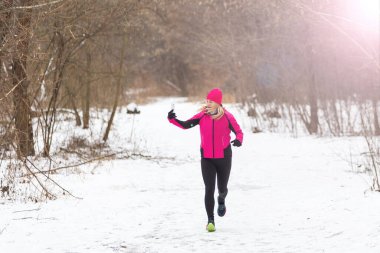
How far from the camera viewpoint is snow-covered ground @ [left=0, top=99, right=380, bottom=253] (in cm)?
600

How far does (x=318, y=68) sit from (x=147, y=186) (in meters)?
14.1

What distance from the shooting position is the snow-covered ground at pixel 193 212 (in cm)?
600

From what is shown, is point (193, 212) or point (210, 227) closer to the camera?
point (210, 227)

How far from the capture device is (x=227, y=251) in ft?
18.8

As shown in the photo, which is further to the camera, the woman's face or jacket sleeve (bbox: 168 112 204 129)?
jacket sleeve (bbox: 168 112 204 129)

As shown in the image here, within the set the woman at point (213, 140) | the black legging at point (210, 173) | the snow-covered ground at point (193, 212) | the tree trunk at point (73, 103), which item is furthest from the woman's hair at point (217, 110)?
the tree trunk at point (73, 103)

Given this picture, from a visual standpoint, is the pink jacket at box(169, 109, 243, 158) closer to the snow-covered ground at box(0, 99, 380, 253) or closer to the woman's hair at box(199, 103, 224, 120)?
the woman's hair at box(199, 103, 224, 120)

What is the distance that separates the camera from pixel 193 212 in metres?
7.89

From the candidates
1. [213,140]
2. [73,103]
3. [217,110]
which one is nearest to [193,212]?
[213,140]

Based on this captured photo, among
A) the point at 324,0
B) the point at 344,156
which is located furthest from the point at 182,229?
the point at 324,0

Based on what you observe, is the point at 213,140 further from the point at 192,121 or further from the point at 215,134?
the point at 192,121

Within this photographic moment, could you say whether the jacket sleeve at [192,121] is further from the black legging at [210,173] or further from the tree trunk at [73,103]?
the tree trunk at [73,103]

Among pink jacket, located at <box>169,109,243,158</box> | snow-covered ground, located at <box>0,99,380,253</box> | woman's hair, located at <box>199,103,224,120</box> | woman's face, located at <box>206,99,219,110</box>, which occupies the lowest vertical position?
snow-covered ground, located at <box>0,99,380,253</box>

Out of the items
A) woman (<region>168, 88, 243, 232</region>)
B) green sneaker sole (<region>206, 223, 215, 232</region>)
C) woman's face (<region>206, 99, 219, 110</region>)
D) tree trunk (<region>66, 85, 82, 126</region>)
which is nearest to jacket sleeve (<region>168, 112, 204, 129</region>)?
woman (<region>168, 88, 243, 232</region>)
